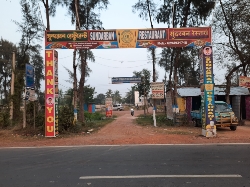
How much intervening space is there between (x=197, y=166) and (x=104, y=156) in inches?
121

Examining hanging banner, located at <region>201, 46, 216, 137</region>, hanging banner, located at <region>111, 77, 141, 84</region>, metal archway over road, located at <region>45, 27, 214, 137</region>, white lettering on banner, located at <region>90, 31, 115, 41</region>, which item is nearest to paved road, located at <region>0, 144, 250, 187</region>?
hanging banner, located at <region>201, 46, 216, 137</region>

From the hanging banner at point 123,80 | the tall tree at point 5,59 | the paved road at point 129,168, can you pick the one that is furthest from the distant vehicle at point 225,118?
the tall tree at point 5,59

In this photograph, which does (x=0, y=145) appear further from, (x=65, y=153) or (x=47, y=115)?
(x=65, y=153)

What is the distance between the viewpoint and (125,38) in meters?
14.3

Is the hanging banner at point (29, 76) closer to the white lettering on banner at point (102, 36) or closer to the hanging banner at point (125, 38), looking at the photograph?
the hanging banner at point (125, 38)

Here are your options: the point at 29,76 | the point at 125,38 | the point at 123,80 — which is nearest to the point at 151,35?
the point at 125,38

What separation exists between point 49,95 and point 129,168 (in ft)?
26.5

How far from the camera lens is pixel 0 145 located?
12156 millimetres

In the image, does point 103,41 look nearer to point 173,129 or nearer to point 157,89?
point 157,89

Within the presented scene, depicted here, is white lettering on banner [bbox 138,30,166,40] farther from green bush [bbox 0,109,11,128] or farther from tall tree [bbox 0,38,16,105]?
tall tree [bbox 0,38,16,105]

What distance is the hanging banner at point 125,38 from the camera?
14.1 m

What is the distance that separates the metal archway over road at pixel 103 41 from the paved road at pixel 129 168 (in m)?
4.45

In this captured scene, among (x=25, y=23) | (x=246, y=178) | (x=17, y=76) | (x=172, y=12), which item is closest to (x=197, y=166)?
(x=246, y=178)

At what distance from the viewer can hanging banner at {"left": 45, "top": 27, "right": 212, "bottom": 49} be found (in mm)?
14109
